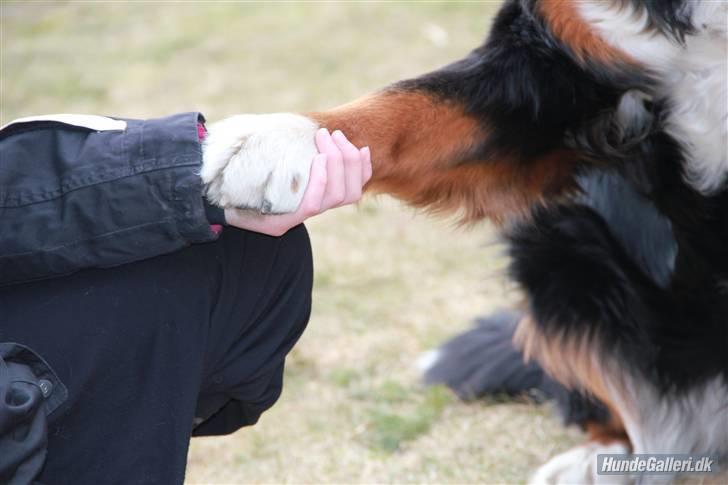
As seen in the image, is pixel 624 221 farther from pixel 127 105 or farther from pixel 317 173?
pixel 127 105

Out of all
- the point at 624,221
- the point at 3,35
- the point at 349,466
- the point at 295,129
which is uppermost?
the point at 295,129

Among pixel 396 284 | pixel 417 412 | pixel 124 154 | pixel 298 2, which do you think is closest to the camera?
pixel 124 154

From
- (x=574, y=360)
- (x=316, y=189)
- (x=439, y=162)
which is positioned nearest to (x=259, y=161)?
(x=316, y=189)

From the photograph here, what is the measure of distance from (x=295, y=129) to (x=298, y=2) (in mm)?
5469

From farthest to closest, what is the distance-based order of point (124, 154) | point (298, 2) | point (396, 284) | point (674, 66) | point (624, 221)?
1. point (298, 2)
2. point (396, 284)
3. point (624, 221)
4. point (674, 66)
5. point (124, 154)

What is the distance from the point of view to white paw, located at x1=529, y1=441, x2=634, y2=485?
7.33 ft

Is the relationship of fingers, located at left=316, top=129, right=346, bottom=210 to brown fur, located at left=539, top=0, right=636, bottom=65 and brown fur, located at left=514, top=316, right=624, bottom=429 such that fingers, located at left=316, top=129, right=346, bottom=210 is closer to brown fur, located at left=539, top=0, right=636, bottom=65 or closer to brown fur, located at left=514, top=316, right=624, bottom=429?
brown fur, located at left=539, top=0, right=636, bottom=65

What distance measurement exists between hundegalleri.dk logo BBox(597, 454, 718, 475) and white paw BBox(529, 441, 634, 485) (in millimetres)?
15

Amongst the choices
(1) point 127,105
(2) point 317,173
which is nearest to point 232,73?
(1) point 127,105

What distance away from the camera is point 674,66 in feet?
6.50

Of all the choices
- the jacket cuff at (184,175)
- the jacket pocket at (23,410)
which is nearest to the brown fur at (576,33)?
the jacket cuff at (184,175)

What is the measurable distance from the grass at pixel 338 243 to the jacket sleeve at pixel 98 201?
2.48 ft

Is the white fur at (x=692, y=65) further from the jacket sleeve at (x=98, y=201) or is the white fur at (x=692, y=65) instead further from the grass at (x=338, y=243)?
the jacket sleeve at (x=98, y=201)

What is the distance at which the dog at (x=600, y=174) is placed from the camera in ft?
6.26
